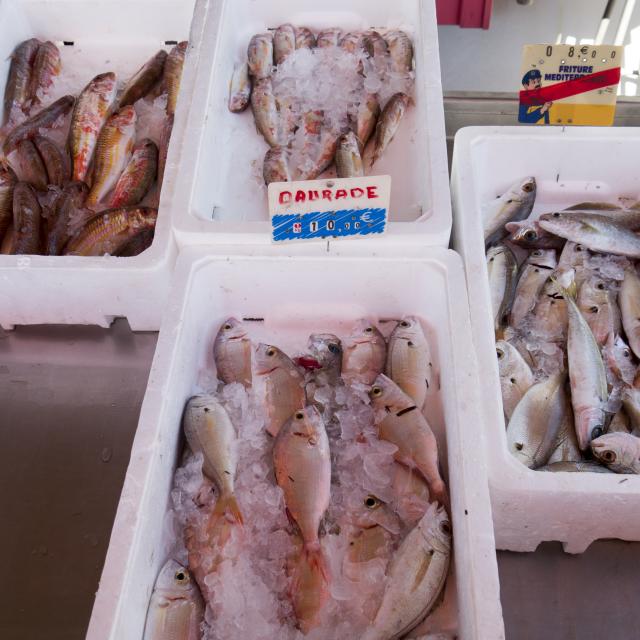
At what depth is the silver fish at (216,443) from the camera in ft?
4.58

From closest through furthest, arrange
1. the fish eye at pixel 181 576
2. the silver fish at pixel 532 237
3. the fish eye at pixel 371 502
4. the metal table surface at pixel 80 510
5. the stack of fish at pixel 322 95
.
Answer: the fish eye at pixel 181 576, the fish eye at pixel 371 502, the metal table surface at pixel 80 510, the silver fish at pixel 532 237, the stack of fish at pixel 322 95

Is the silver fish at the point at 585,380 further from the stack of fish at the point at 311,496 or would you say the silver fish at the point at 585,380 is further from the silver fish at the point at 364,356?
the silver fish at the point at 364,356

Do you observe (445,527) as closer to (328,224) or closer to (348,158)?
(328,224)

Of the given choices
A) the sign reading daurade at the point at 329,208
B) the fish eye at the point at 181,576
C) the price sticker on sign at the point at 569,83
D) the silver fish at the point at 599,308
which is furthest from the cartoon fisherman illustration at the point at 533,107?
the fish eye at the point at 181,576

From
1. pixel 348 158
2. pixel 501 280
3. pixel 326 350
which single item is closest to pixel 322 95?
pixel 348 158

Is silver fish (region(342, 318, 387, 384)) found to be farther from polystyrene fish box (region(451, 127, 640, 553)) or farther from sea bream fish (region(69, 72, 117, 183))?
sea bream fish (region(69, 72, 117, 183))

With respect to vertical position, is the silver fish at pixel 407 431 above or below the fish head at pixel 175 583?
above

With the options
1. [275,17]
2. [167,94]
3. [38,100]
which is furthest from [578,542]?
[38,100]

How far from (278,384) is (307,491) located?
1.06 feet

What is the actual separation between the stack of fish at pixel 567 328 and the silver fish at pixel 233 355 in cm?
69

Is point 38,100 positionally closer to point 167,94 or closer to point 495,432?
point 167,94

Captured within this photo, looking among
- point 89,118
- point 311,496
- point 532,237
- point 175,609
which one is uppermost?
point 89,118

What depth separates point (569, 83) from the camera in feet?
6.51

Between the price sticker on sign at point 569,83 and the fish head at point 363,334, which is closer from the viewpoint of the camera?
the fish head at point 363,334
